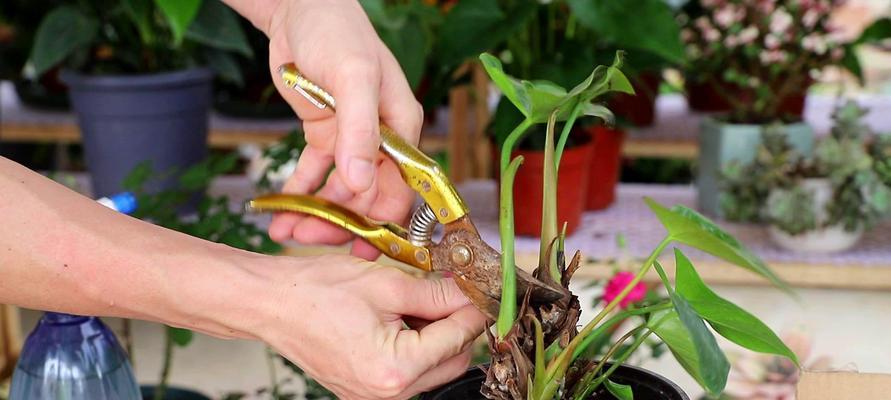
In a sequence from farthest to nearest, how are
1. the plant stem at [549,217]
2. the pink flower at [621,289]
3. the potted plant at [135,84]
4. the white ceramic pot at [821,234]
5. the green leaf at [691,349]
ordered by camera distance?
the potted plant at [135,84] < the white ceramic pot at [821,234] < the pink flower at [621,289] < the plant stem at [549,217] < the green leaf at [691,349]

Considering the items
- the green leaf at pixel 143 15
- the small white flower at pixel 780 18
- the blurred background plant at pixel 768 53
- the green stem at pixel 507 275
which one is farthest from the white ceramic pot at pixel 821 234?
the green leaf at pixel 143 15

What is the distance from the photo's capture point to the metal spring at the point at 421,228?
585mm

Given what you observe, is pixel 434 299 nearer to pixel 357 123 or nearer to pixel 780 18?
pixel 357 123

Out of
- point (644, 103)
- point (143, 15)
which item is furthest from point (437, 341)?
point (644, 103)

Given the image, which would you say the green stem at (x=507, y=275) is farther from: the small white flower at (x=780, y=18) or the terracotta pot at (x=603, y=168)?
the small white flower at (x=780, y=18)

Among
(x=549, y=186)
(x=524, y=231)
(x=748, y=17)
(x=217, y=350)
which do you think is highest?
(x=748, y=17)

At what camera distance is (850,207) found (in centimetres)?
105

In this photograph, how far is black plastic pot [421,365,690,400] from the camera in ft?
1.69

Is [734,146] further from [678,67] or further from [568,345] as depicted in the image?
[568,345]

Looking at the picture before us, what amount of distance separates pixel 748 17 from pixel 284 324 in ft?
2.95

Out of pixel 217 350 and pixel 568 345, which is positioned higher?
pixel 568 345

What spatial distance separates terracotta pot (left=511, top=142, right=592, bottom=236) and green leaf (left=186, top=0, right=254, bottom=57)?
348 millimetres

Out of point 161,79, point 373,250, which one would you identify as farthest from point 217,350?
point 373,250

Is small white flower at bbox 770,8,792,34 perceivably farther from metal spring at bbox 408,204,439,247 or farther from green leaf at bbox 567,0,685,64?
metal spring at bbox 408,204,439,247
